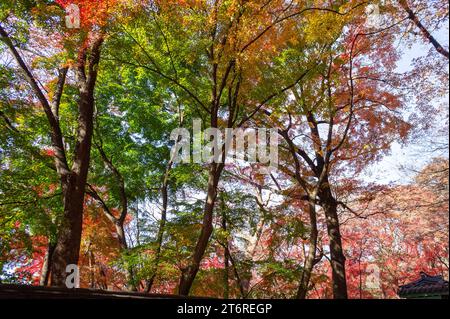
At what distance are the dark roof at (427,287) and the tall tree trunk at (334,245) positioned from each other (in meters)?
2.24

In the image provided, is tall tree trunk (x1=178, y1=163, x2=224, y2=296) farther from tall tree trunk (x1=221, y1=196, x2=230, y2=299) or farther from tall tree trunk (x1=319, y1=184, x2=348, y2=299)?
tall tree trunk (x1=319, y1=184, x2=348, y2=299)

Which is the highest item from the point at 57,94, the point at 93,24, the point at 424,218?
the point at 93,24

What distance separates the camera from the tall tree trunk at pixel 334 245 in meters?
10.2

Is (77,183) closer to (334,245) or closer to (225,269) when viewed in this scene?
(225,269)

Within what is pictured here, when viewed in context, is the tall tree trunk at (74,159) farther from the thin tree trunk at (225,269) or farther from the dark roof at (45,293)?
the thin tree trunk at (225,269)

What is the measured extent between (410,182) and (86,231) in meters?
11.5

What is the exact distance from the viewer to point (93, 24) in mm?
7137

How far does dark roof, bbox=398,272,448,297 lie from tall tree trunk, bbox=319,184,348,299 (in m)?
2.24

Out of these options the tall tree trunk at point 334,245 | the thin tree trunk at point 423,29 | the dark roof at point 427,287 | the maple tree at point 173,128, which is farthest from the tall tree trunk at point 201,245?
the thin tree trunk at point 423,29

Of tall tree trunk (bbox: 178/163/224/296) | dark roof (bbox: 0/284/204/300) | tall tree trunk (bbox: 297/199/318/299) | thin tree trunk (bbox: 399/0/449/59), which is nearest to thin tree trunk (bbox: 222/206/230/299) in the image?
tall tree trunk (bbox: 297/199/318/299)

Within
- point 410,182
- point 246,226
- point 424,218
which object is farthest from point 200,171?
point 424,218

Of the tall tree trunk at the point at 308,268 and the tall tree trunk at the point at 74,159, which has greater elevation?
the tall tree trunk at the point at 74,159

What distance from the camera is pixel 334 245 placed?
10719 mm

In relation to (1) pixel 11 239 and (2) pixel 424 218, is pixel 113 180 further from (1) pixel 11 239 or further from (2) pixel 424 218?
(2) pixel 424 218
